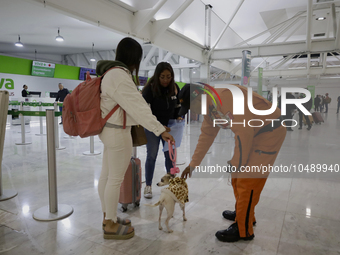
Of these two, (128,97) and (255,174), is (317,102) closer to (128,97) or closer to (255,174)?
(255,174)

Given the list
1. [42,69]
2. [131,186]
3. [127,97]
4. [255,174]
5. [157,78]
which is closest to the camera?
[127,97]

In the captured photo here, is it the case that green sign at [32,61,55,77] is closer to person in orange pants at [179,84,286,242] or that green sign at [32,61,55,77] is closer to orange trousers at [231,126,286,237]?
person in orange pants at [179,84,286,242]

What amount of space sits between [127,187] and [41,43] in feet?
42.5

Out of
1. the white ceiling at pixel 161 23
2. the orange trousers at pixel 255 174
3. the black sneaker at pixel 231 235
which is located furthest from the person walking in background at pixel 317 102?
the white ceiling at pixel 161 23

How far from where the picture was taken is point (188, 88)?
1858mm

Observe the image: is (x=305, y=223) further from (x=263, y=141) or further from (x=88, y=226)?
(x=88, y=226)

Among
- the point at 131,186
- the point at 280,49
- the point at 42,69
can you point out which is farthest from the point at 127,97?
the point at 42,69

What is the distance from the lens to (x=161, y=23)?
606 centimetres

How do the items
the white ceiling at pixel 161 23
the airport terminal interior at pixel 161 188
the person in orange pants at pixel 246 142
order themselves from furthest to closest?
the white ceiling at pixel 161 23, the airport terminal interior at pixel 161 188, the person in orange pants at pixel 246 142

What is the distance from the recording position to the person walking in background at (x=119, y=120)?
5.28 ft

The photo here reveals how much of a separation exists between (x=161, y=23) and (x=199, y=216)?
5.08m

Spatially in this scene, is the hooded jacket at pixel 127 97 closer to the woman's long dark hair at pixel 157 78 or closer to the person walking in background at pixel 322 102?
the woman's long dark hair at pixel 157 78

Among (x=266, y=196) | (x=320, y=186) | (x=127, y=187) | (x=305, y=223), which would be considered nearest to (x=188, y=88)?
(x=127, y=187)

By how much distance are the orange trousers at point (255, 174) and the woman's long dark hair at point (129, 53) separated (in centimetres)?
A: 106
